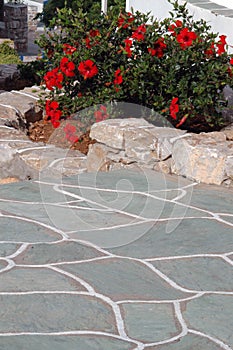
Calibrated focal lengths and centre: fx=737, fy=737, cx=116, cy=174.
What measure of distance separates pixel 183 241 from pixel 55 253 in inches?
33.5

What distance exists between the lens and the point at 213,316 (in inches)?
148

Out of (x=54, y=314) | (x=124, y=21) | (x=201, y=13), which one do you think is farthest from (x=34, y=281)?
(x=201, y=13)

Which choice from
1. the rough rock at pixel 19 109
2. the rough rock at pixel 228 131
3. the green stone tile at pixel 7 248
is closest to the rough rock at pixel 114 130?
the rough rock at pixel 228 131

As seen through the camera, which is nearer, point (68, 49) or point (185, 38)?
point (185, 38)

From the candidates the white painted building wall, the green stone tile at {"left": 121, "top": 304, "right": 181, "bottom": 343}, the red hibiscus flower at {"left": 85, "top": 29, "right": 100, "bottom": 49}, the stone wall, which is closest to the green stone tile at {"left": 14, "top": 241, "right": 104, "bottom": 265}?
the green stone tile at {"left": 121, "top": 304, "right": 181, "bottom": 343}

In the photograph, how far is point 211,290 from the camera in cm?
408

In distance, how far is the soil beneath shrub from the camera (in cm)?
684

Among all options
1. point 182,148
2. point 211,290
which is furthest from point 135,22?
point 211,290

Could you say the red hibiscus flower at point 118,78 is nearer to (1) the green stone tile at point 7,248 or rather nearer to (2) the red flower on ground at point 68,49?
(2) the red flower on ground at point 68,49

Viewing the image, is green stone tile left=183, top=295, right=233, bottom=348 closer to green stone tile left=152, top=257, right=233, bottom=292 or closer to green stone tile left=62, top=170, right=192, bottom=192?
green stone tile left=152, top=257, right=233, bottom=292

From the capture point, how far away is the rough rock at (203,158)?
5652 mm

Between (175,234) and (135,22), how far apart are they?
8.76 feet

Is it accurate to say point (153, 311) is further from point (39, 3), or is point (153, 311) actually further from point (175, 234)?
point (39, 3)

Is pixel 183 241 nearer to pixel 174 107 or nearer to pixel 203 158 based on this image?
pixel 203 158
